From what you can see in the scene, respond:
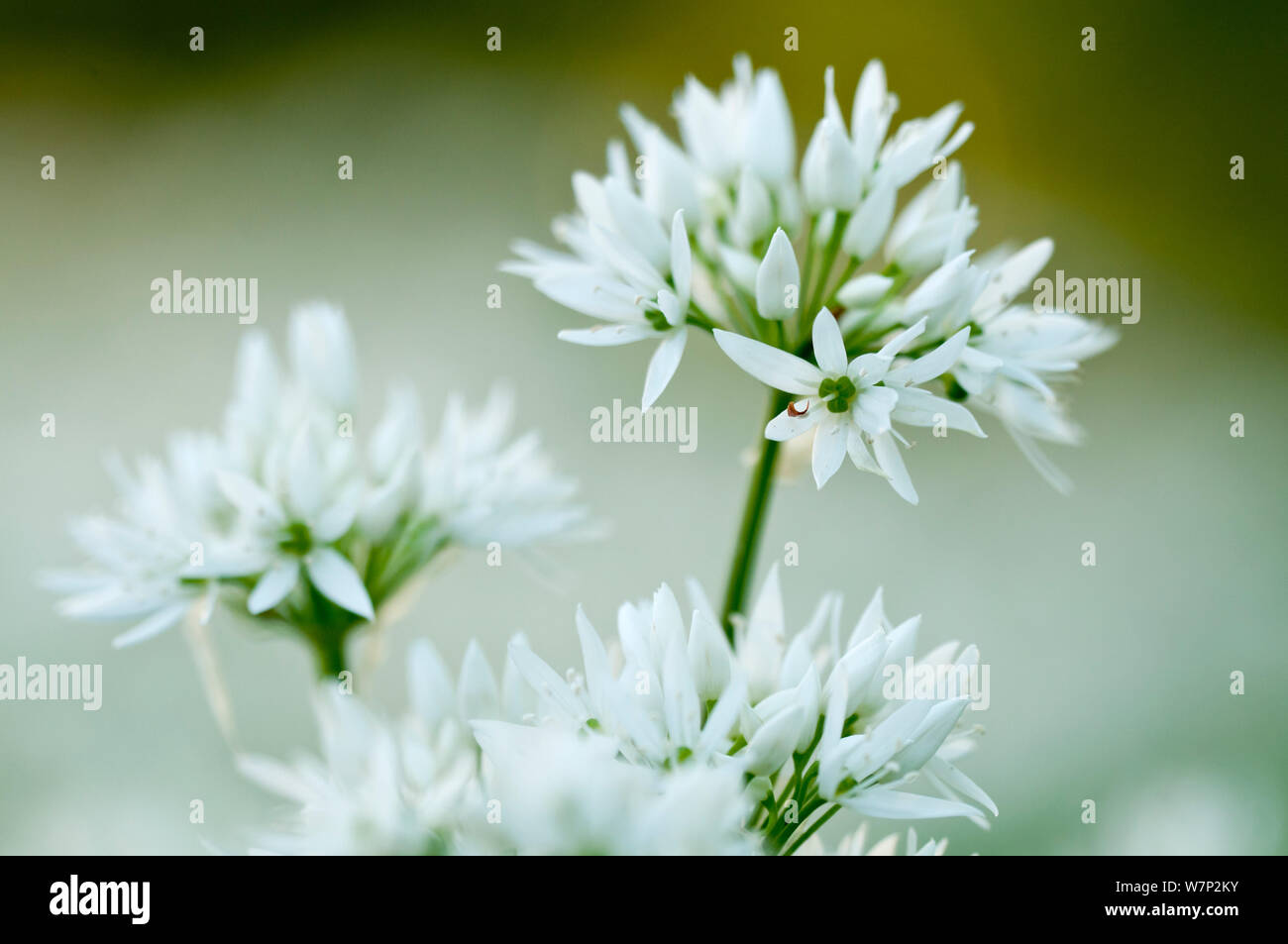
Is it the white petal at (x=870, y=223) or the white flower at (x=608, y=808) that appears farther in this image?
the white petal at (x=870, y=223)

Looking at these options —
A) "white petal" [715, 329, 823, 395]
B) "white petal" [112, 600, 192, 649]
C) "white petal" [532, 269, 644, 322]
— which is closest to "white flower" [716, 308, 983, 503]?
"white petal" [715, 329, 823, 395]

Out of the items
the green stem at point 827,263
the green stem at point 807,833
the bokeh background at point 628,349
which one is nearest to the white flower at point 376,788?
the green stem at point 807,833

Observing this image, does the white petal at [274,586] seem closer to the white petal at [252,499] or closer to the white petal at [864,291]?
the white petal at [252,499]

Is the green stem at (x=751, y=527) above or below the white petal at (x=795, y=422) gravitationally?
below

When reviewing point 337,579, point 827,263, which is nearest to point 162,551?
point 337,579

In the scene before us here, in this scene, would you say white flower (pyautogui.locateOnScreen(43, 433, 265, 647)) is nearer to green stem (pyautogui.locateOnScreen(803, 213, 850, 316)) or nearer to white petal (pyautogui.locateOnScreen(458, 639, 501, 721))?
white petal (pyautogui.locateOnScreen(458, 639, 501, 721))
